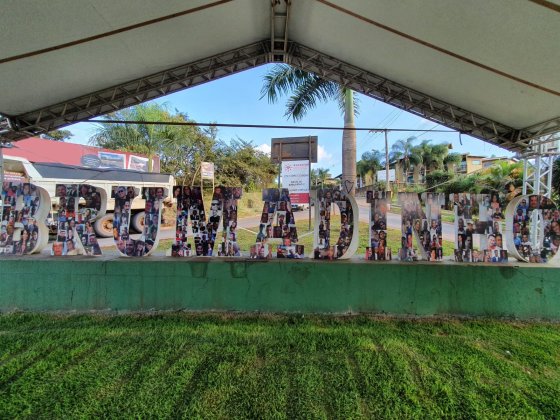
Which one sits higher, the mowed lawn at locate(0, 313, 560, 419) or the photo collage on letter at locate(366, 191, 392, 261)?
the photo collage on letter at locate(366, 191, 392, 261)

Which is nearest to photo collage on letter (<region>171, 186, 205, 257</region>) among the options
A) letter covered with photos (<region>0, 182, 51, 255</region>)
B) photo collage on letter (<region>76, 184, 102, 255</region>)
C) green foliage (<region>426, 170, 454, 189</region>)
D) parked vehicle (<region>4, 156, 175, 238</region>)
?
photo collage on letter (<region>76, 184, 102, 255</region>)

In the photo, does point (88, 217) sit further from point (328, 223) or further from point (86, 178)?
point (86, 178)

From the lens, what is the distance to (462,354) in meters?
2.58

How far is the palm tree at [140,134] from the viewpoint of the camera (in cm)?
1503

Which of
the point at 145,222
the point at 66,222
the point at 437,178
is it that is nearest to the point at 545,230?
the point at 145,222

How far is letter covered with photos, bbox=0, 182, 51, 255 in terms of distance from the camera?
11.6 ft

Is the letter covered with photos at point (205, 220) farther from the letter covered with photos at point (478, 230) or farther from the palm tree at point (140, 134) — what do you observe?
the palm tree at point (140, 134)

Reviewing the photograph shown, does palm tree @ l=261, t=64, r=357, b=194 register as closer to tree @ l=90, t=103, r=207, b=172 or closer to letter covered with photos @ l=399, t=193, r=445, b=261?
letter covered with photos @ l=399, t=193, r=445, b=261

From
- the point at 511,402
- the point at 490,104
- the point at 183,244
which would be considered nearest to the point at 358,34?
the point at 490,104

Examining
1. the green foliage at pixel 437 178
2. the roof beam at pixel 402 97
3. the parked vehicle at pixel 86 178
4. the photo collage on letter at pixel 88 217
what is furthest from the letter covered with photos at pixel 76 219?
the green foliage at pixel 437 178

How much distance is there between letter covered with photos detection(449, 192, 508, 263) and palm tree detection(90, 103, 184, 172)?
15.1 m

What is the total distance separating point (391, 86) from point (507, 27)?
1668mm

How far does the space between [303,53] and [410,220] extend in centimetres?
259

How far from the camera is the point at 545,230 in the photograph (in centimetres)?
366
